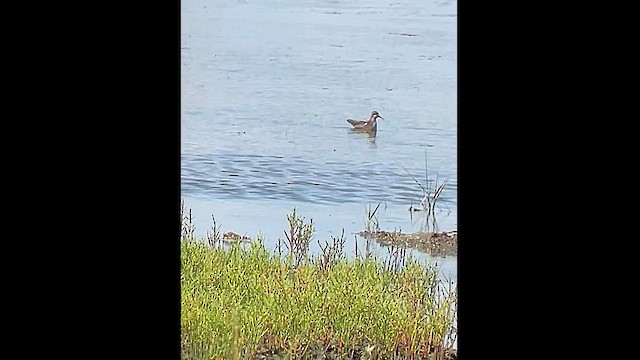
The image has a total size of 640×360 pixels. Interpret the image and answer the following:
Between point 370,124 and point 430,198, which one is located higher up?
point 370,124

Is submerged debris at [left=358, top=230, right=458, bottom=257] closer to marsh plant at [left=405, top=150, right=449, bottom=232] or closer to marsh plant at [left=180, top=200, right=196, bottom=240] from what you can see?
marsh plant at [left=405, top=150, right=449, bottom=232]

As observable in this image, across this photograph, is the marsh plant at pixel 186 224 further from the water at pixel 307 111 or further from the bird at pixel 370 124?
the bird at pixel 370 124

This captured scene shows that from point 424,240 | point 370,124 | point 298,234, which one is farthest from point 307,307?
point 370,124

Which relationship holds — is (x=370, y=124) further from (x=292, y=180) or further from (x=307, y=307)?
(x=307, y=307)

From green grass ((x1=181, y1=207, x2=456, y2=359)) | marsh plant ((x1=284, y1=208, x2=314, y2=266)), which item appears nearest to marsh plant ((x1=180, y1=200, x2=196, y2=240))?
green grass ((x1=181, y1=207, x2=456, y2=359))

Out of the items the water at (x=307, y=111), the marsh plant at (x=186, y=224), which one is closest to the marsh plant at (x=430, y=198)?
the water at (x=307, y=111)
